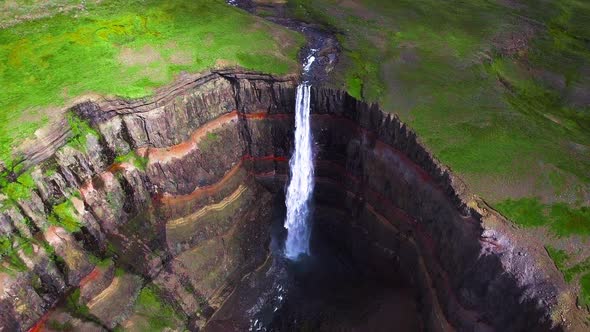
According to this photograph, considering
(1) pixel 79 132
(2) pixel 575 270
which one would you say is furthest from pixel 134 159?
(2) pixel 575 270

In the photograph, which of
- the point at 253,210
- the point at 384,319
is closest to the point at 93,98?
the point at 253,210

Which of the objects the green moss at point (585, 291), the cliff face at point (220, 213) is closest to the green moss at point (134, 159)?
the cliff face at point (220, 213)

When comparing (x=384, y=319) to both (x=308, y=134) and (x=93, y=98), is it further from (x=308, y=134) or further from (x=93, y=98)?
(x=93, y=98)

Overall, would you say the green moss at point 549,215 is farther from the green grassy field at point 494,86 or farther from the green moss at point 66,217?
the green moss at point 66,217

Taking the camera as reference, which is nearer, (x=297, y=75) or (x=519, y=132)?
(x=519, y=132)

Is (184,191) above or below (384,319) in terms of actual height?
above

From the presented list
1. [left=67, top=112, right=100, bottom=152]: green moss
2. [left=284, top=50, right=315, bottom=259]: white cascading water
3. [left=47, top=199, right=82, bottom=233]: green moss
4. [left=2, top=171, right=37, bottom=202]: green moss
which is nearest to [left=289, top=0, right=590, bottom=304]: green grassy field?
[left=284, top=50, right=315, bottom=259]: white cascading water

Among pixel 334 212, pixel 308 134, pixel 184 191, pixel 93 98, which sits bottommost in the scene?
pixel 334 212

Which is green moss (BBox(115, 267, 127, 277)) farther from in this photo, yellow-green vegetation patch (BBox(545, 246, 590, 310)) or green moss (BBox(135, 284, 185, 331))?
yellow-green vegetation patch (BBox(545, 246, 590, 310))
